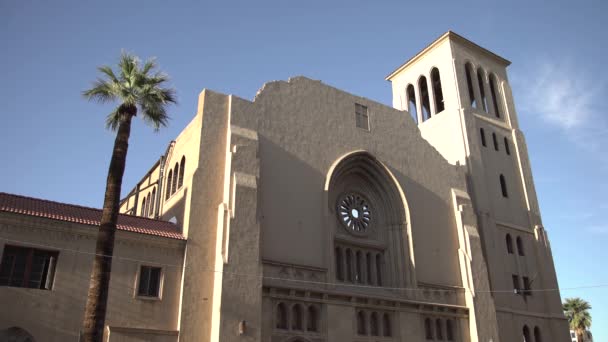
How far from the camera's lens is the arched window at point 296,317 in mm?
21805

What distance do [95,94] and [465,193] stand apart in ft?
68.1

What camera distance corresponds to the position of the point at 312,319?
22453 millimetres

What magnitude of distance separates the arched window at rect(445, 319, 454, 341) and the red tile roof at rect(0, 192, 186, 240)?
1411 cm

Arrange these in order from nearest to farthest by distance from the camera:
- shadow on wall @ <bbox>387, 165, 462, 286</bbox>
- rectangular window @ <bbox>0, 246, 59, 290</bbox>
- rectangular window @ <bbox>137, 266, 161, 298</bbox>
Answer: rectangular window @ <bbox>0, 246, 59, 290</bbox>
rectangular window @ <bbox>137, 266, 161, 298</bbox>
shadow on wall @ <bbox>387, 165, 462, 286</bbox>

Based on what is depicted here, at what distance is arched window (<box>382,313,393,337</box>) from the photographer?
2432 centimetres

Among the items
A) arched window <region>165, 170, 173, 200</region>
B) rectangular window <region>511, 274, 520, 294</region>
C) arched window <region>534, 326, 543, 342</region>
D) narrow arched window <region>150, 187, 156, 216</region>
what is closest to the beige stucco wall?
arched window <region>165, 170, 173, 200</region>

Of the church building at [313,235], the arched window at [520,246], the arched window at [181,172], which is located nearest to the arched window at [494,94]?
the church building at [313,235]

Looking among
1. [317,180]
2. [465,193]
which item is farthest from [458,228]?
[317,180]

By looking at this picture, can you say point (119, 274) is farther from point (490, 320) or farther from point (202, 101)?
point (490, 320)

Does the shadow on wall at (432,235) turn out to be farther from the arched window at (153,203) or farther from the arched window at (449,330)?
the arched window at (153,203)

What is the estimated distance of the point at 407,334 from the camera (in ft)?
80.4

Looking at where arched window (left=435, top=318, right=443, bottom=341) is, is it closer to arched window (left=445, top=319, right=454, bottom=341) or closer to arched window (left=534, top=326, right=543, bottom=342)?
arched window (left=445, top=319, right=454, bottom=341)

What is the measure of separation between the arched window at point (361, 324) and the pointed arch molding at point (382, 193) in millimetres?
2975

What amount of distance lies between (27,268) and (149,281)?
4.12 metres
